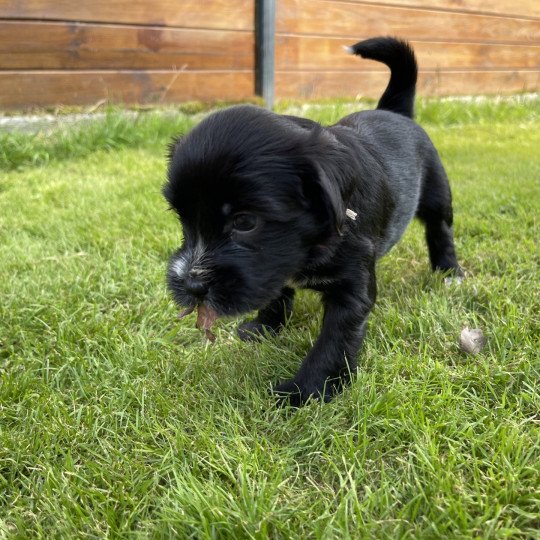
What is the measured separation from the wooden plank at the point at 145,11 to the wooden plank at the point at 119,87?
0.49 metres

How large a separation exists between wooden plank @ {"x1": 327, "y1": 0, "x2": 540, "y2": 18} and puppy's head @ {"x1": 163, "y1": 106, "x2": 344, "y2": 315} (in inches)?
250

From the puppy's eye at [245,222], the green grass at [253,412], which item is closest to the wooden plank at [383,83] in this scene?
the green grass at [253,412]

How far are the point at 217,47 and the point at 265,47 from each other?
0.58m

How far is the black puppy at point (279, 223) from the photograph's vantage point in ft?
5.05

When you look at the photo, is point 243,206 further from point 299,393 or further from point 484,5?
point 484,5

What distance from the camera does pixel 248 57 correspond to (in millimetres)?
6434

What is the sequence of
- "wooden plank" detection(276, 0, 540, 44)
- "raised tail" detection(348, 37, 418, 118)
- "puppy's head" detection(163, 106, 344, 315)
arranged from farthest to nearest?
"wooden plank" detection(276, 0, 540, 44), "raised tail" detection(348, 37, 418, 118), "puppy's head" detection(163, 106, 344, 315)

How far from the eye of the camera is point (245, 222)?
62.0 inches

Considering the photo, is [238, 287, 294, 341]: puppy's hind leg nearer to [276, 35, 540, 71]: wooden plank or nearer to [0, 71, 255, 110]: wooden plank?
[0, 71, 255, 110]: wooden plank

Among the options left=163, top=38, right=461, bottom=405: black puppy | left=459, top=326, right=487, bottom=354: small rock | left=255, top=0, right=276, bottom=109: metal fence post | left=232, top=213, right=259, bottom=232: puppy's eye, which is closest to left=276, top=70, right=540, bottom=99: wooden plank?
left=255, top=0, right=276, bottom=109: metal fence post

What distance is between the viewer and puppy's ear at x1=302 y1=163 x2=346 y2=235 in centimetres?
153

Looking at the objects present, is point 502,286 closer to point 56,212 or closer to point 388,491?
point 388,491

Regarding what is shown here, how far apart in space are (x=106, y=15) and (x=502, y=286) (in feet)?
15.5

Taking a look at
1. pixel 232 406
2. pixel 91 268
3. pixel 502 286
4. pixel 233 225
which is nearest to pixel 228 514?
pixel 232 406
